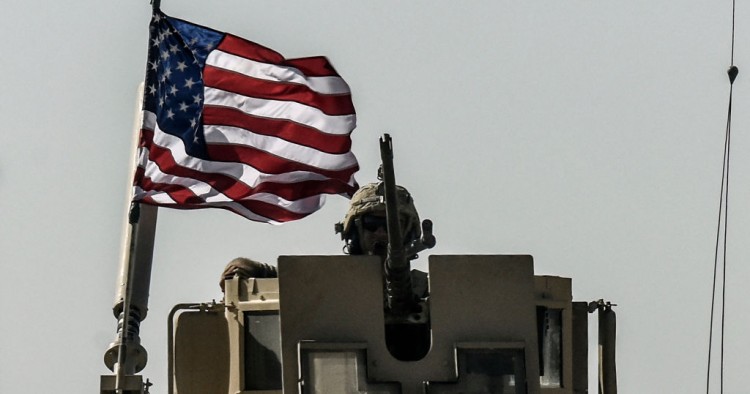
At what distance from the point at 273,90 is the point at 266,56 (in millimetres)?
358

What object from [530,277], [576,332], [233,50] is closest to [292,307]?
[530,277]

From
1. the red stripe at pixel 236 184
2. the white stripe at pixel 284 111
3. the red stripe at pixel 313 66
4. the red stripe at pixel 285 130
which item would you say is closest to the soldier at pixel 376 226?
the red stripe at pixel 236 184

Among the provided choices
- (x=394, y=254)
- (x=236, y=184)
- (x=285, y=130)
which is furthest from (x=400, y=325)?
(x=285, y=130)

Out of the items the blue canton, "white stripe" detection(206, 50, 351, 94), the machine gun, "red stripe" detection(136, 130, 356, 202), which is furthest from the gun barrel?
"white stripe" detection(206, 50, 351, 94)

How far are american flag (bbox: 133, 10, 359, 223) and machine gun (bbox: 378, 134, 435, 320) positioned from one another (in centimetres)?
288

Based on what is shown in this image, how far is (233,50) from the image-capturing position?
20.3 m

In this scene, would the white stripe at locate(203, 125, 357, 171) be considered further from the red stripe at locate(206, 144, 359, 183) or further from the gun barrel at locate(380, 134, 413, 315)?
the gun barrel at locate(380, 134, 413, 315)

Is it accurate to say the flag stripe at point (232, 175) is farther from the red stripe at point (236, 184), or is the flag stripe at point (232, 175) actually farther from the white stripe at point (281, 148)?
the white stripe at point (281, 148)

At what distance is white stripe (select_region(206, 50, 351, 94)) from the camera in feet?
66.6

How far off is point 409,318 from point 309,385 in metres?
1.14

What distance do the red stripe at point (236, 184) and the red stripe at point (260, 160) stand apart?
7 cm

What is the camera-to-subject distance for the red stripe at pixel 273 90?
20219 millimetres

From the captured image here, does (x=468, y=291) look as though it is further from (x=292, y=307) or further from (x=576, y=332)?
(x=576, y=332)

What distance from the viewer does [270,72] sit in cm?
2038
